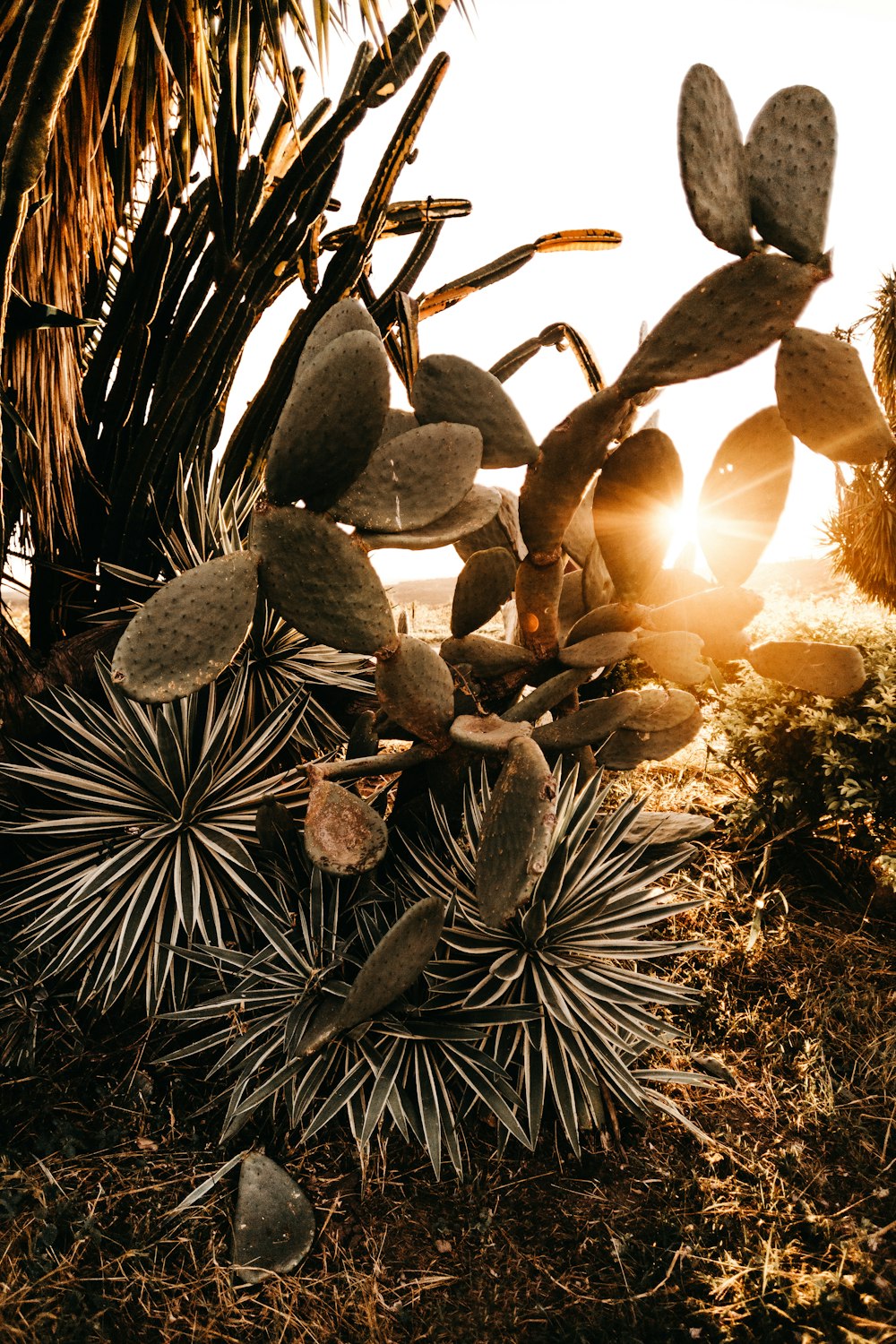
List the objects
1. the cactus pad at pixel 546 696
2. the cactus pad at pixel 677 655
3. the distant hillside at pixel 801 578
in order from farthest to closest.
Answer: the distant hillside at pixel 801 578
the cactus pad at pixel 546 696
the cactus pad at pixel 677 655

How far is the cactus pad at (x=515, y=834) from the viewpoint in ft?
5.23

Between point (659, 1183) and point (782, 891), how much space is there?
1366mm

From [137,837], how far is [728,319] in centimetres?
222

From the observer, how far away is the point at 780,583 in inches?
408

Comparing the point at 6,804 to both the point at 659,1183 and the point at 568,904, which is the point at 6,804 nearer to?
the point at 568,904

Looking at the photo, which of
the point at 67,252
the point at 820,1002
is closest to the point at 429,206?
the point at 67,252

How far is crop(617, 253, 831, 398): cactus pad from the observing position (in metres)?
1.67

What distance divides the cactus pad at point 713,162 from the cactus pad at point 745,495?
0.50 meters

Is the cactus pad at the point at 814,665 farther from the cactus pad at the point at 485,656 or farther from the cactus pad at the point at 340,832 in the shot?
the cactus pad at the point at 340,832

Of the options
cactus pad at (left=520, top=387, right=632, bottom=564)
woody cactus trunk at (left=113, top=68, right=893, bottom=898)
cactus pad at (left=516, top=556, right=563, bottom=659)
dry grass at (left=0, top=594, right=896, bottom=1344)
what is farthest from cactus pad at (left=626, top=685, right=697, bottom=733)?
dry grass at (left=0, top=594, right=896, bottom=1344)

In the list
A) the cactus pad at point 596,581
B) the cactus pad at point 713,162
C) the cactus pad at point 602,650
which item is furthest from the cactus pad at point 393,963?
the cactus pad at point 713,162

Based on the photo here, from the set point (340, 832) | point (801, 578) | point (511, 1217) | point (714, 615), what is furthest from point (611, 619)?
point (801, 578)

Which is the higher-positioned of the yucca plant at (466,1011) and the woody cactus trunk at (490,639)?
the woody cactus trunk at (490,639)

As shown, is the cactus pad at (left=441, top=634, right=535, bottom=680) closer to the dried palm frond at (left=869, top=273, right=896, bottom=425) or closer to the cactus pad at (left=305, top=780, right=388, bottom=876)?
the cactus pad at (left=305, top=780, right=388, bottom=876)
